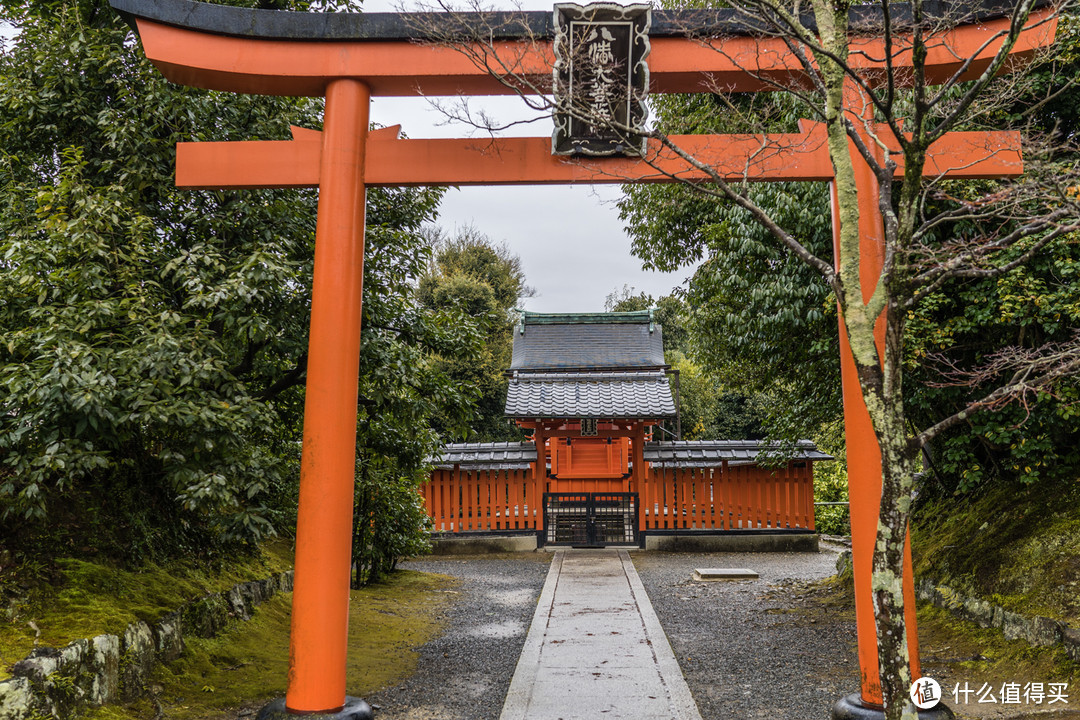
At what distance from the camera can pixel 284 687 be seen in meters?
4.61

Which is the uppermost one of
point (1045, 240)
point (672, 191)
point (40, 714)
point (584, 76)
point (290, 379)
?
point (672, 191)

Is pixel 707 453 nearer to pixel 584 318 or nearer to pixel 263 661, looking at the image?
pixel 584 318

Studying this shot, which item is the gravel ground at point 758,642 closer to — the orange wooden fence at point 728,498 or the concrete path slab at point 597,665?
the concrete path slab at point 597,665

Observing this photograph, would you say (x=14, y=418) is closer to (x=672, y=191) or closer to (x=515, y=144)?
(x=515, y=144)

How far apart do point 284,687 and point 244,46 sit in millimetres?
4045

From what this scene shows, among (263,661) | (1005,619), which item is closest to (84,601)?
(263,661)

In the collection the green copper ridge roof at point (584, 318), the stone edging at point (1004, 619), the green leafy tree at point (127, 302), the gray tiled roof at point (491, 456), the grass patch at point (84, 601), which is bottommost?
the stone edging at point (1004, 619)

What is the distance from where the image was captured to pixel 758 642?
599 cm

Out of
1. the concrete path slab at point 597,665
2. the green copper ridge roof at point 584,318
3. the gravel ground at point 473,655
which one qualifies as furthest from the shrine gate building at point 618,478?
the concrete path slab at point 597,665

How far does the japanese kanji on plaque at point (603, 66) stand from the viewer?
406 cm

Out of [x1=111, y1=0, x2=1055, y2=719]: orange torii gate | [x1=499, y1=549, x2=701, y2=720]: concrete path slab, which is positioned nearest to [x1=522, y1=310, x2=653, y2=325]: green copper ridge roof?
[x1=499, y1=549, x2=701, y2=720]: concrete path slab

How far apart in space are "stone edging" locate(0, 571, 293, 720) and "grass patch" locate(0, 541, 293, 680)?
6 cm

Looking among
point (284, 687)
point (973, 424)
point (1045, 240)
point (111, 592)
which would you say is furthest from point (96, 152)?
point (973, 424)

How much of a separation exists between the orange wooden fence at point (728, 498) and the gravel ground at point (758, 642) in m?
1.99
